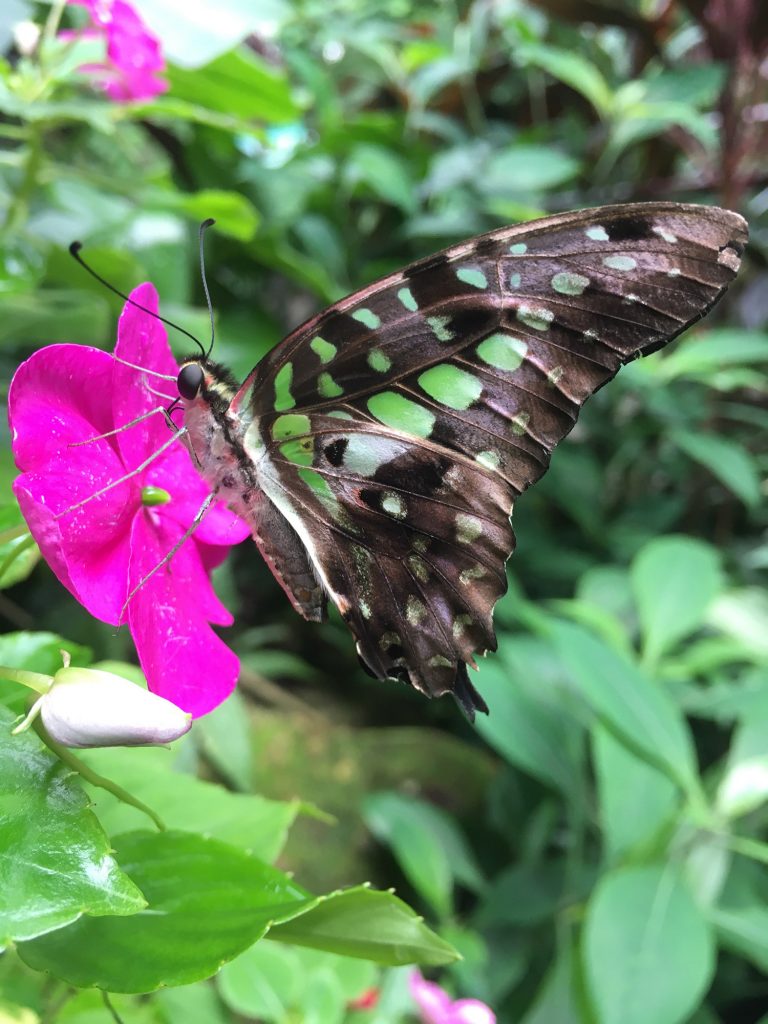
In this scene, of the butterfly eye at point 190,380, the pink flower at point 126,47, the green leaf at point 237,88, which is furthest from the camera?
the green leaf at point 237,88

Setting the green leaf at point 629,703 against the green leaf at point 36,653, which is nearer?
the green leaf at point 36,653

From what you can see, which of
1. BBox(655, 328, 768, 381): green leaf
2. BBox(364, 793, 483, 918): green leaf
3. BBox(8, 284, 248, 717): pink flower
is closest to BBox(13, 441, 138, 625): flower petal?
BBox(8, 284, 248, 717): pink flower

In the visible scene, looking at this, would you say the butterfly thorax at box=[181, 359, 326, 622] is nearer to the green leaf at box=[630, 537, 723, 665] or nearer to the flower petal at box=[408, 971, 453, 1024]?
the flower petal at box=[408, 971, 453, 1024]

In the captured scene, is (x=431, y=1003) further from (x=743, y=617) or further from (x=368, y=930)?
(x=743, y=617)

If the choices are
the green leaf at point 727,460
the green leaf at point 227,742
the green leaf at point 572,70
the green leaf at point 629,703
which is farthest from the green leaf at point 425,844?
the green leaf at point 572,70

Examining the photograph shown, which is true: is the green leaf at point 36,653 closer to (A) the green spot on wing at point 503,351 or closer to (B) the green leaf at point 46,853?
(B) the green leaf at point 46,853

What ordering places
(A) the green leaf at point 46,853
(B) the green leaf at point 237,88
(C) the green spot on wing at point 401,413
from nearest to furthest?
1. (A) the green leaf at point 46,853
2. (C) the green spot on wing at point 401,413
3. (B) the green leaf at point 237,88
